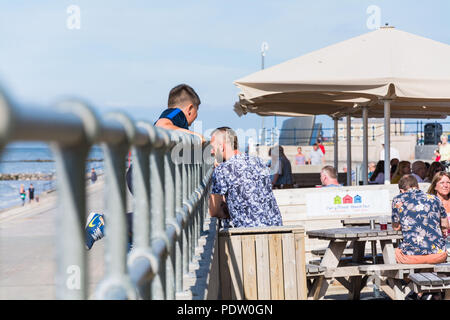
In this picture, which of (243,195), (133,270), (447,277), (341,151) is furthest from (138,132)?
(341,151)

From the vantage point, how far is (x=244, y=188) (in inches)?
188

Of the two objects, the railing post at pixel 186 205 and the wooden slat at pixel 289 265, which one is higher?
the railing post at pixel 186 205

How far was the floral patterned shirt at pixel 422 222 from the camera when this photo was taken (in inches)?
226

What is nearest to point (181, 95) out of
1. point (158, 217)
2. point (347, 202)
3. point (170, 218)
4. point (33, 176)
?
point (170, 218)

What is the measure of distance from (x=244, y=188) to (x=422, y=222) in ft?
6.24

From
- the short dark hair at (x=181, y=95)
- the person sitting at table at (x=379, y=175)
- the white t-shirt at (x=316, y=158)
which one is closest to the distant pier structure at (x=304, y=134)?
the white t-shirt at (x=316, y=158)

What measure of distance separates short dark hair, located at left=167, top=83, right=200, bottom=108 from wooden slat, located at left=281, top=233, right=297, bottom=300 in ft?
3.89

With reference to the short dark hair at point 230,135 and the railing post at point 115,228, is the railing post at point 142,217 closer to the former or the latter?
the railing post at point 115,228

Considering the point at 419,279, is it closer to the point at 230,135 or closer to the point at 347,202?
the point at 230,135

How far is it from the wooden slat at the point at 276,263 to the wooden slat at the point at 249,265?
12 cm

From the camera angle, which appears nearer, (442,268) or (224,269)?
(224,269)

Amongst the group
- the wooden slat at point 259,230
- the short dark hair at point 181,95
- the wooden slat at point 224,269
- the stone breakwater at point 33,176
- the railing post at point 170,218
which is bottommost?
the wooden slat at point 224,269

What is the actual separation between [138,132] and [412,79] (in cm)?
599
